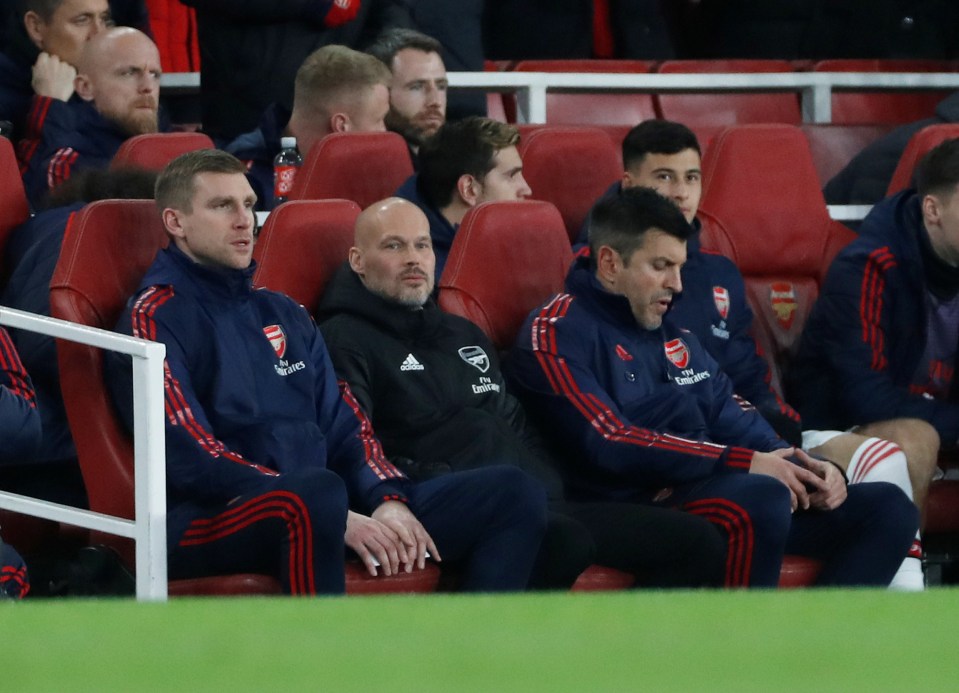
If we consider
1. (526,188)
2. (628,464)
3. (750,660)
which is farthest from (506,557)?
(750,660)

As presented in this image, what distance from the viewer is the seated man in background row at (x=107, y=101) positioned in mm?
5320

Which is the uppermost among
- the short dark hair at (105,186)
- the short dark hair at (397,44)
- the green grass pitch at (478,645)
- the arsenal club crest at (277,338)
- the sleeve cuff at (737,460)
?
the short dark hair at (397,44)

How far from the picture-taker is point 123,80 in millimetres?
5410

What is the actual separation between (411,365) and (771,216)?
1528mm

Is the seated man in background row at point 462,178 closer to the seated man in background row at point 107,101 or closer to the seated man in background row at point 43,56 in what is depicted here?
the seated man in background row at point 107,101

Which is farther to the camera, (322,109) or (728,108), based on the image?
(728,108)

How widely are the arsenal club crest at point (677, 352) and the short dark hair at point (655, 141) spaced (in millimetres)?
729

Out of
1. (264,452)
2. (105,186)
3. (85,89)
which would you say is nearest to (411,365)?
(264,452)

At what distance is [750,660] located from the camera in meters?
→ 1.50

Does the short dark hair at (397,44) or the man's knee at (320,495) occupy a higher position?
the short dark hair at (397,44)

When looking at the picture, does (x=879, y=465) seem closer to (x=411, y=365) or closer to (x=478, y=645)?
(x=411, y=365)

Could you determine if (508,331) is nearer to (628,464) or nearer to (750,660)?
(628,464)

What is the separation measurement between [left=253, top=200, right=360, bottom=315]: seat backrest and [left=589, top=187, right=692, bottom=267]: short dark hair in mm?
599

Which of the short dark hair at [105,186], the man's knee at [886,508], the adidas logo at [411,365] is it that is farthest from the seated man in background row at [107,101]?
the man's knee at [886,508]
